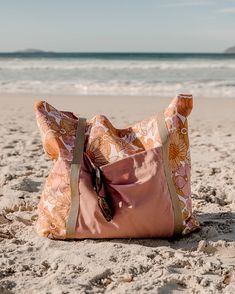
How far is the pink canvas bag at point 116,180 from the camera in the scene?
2807mm

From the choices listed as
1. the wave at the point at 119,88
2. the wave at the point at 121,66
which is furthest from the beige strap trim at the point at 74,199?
the wave at the point at 121,66

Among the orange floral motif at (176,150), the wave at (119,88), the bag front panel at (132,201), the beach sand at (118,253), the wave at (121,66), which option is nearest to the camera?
the beach sand at (118,253)

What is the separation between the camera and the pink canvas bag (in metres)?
2.81

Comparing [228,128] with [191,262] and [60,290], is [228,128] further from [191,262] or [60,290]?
[60,290]

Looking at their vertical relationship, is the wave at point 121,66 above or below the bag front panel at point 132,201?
below

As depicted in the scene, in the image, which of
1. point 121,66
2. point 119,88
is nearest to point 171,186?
point 119,88

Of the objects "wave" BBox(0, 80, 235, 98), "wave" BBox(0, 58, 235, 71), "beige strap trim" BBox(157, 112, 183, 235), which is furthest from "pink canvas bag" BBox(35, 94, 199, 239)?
"wave" BBox(0, 58, 235, 71)

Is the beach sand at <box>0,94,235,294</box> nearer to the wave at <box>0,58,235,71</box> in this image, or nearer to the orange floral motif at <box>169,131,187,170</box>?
the orange floral motif at <box>169,131,187,170</box>

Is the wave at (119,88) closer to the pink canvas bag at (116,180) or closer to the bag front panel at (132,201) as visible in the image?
the pink canvas bag at (116,180)

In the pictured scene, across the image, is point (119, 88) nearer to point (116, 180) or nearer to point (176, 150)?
point (176, 150)

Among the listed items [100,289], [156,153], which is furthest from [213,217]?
[100,289]

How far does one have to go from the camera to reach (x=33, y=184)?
415 cm

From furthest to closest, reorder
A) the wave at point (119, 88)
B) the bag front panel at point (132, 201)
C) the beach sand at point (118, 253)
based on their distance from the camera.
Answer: the wave at point (119, 88)
the bag front panel at point (132, 201)
the beach sand at point (118, 253)

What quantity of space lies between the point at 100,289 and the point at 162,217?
0.65m
